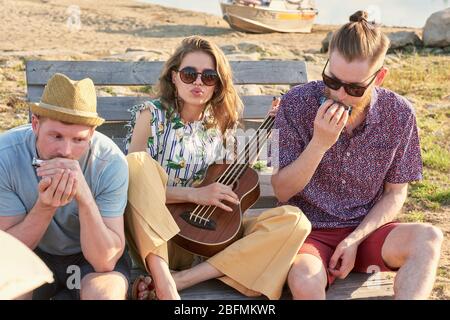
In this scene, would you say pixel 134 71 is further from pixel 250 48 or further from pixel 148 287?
pixel 250 48

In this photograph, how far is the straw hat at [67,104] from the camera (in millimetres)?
3086

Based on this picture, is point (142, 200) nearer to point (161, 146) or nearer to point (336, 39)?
point (161, 146)

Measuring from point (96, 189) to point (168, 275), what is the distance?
0.54 m

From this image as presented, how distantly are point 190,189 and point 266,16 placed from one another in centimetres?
2307

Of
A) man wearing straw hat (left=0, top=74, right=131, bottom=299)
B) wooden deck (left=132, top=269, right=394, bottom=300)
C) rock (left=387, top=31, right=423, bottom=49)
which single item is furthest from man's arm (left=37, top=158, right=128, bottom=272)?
rock (left=387, top=31, right=423, bottom=49)

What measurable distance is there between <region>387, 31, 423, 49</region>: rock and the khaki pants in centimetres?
1389

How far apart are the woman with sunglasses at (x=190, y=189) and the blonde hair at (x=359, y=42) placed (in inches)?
33.3

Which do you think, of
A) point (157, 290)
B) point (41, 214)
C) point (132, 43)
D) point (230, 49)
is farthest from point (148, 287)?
point (132, 43)

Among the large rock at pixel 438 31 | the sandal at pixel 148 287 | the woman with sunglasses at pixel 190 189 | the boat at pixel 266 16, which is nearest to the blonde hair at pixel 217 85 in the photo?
the woman with sunglasses at pixel 190 189

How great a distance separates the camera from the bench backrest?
4750mm

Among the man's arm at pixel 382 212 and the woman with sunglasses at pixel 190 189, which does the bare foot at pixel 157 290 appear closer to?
the woman with sunglasses at pixel 190 189

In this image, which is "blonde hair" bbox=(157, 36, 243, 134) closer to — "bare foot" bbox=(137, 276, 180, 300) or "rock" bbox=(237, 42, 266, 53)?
"bare foot" bbox=(137, 276, 180, 300)

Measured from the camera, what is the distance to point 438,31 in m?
17.0
